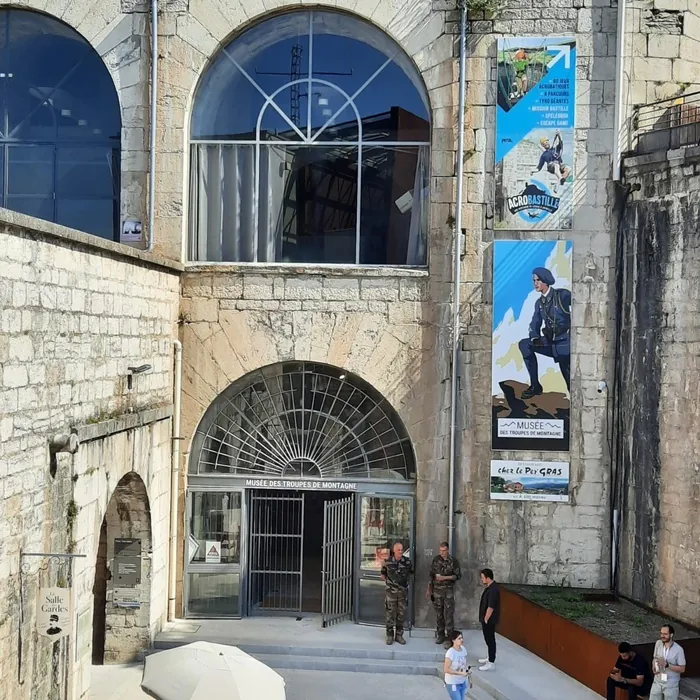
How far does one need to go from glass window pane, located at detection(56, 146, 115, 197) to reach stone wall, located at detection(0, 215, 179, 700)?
264 centimetres

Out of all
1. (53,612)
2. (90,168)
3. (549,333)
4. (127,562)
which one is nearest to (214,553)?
(127,562)

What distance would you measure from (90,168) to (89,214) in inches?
26.0

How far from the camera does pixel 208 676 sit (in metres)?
8.00

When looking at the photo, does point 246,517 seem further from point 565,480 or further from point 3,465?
point 3,465

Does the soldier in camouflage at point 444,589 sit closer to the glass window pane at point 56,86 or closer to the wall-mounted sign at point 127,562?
the wall-mounted sign at point 127,562

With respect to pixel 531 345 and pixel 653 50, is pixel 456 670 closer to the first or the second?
pixel 531 345

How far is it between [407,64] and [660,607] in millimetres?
8000

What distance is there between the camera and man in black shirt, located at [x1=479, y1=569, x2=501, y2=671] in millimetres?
11695

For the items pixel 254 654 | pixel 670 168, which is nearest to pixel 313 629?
pixel 254 654

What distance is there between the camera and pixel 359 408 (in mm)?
13625

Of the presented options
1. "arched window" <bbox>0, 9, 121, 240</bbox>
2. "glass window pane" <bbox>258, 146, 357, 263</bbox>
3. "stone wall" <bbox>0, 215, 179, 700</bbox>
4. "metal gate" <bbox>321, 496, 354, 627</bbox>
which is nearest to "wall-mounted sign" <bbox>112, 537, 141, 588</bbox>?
"stone wall" <bbox>0, 215, 179, 700</bbox>

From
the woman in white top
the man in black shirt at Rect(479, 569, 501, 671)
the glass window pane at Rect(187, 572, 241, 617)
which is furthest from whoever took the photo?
the glass window pane at Rect(187, 572, 241, 617)

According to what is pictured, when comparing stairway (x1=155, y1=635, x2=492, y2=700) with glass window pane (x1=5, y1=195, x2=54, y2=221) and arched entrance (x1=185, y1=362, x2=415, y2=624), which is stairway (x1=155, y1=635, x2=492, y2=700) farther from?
glass window pane (x1=5, y1=195, x2=54, y2=221)

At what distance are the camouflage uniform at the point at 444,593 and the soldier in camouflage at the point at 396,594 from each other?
15.9 inches
